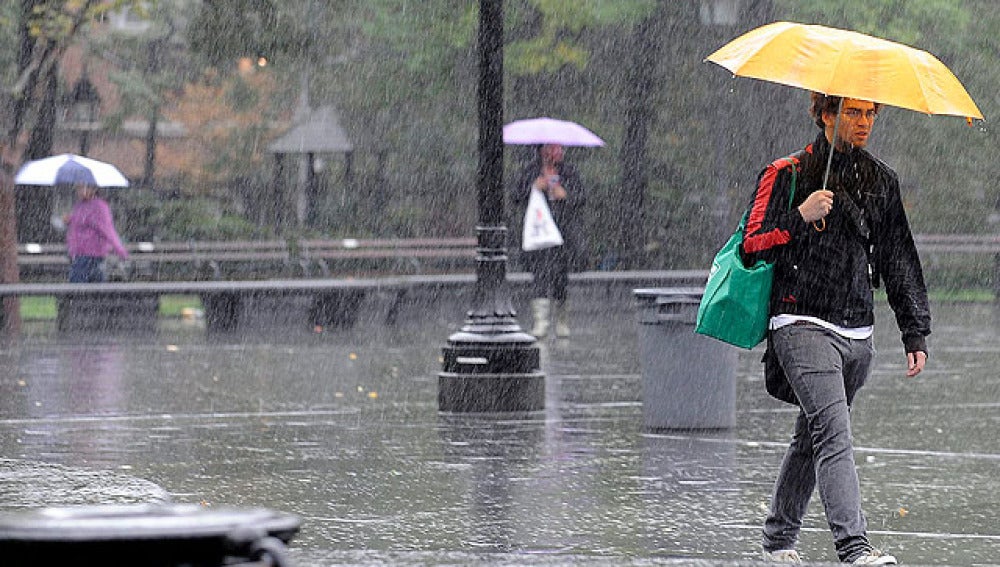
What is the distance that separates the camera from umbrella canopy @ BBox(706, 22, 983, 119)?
725cm

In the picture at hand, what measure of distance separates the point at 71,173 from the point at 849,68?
58.2 feet

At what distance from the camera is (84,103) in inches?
1267

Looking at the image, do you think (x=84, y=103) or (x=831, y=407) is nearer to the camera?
(x=831, y=407)

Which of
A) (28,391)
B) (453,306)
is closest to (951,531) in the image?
(28,391)

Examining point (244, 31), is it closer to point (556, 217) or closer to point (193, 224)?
point (193, 224)

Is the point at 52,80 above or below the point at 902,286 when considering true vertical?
above

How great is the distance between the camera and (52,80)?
2897 centimetres

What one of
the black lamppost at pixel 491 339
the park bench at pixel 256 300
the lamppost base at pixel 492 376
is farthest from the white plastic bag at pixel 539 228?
the lamppost base at pixel 492 376

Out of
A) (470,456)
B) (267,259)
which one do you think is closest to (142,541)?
(470,456)

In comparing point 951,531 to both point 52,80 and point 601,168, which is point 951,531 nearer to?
point 52,80

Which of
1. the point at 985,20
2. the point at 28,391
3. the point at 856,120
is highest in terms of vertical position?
the point at 985,20

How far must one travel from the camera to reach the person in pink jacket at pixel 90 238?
22.6 meters

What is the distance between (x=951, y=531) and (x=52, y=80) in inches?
890

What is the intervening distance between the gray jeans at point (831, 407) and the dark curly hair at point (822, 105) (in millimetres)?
807
